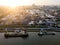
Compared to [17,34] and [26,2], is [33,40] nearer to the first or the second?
[17,34]

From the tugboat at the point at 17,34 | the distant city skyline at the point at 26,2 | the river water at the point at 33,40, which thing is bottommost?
the river water at the point at 33,40

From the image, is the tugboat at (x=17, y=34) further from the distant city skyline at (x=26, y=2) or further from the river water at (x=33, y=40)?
the distant city skyline at (x=26, y=2)

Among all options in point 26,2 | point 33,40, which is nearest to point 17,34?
point 33,40

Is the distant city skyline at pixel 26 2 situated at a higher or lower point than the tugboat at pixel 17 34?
higher

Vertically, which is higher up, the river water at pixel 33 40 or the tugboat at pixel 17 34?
the tugboat at pixel 17 34

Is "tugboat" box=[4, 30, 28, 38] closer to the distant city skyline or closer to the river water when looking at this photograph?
the river water

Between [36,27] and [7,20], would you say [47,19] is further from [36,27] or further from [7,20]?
[7,20]

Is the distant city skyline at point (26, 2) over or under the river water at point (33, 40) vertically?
over

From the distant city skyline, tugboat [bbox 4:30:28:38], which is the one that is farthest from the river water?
Result: the distant city skyline

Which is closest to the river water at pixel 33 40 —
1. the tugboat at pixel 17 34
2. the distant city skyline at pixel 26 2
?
the tugboat at pixel 17 34
